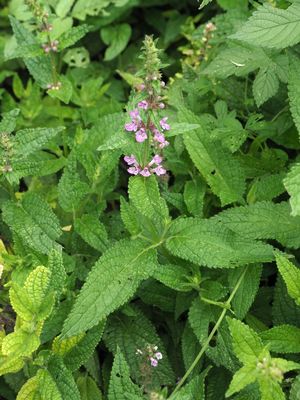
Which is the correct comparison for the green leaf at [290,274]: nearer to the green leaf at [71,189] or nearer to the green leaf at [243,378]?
the green leaf at [243,378]

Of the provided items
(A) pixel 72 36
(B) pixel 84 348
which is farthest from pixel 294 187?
(A) pixel 72 36

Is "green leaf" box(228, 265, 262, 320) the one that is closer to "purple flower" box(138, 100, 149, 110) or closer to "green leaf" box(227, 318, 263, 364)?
"green leaf" box(227, 318, 263, 364)

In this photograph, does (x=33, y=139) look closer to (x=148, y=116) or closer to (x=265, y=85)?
(x=148, y=116)

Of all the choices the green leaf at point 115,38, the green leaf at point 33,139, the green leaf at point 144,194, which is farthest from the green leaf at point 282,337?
the green leaf at point 115,38

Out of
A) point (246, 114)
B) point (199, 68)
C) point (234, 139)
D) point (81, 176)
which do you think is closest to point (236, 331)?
point (234, 139)

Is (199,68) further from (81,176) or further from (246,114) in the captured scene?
(81,176)

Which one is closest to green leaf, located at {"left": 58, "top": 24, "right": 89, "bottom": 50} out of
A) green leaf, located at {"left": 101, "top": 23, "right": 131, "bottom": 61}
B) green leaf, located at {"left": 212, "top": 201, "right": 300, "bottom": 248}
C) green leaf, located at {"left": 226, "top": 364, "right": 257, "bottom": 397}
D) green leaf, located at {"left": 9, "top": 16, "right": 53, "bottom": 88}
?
green leaf, located at {"left": 9, "top": 16, "right": 53, "bottom": 88}
